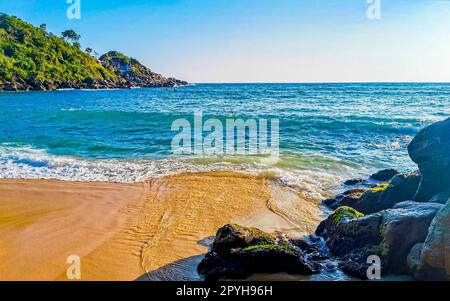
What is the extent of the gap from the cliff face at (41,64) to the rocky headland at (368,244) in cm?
10140

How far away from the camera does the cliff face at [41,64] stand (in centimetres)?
9512

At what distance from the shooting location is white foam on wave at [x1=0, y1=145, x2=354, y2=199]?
518 inches

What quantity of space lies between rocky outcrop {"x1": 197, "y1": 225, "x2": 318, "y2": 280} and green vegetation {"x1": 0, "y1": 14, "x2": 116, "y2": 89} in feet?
338

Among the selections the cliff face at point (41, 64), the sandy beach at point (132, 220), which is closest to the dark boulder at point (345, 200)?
the sandy beach at point (132, 220)

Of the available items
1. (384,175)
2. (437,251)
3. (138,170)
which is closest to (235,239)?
(437,251)

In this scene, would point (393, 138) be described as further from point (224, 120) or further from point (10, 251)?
point (10, 251)

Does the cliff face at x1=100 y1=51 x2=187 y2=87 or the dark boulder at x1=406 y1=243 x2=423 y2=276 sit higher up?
the cliff face at x1=100 y1=51 x2=187 y2=87

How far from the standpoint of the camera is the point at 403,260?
6266mm

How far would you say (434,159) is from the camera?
8031mm

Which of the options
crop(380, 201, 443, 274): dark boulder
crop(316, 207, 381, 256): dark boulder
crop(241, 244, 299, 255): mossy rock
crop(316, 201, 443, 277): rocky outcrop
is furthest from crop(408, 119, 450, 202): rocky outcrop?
crop(241, 244, 299, 255): mossy rock

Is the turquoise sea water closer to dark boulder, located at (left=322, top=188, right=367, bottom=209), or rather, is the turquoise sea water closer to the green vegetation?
dark boulder, located at (left=322, top=188, right=367, bottom=209)

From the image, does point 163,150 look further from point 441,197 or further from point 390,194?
point 441,197

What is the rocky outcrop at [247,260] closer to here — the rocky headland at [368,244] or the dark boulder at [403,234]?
the rocky headland at [368,244]
